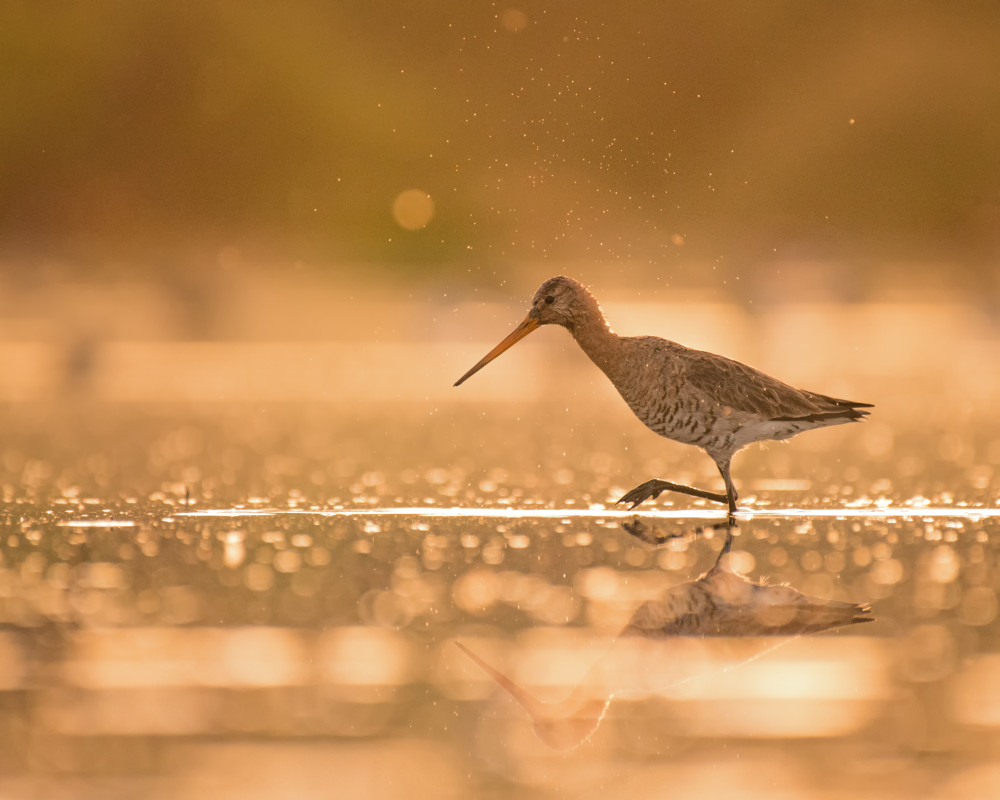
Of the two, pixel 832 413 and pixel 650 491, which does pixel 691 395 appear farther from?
pixel 832 413

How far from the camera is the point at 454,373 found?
648 inches

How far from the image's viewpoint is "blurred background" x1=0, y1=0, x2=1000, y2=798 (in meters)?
5.29

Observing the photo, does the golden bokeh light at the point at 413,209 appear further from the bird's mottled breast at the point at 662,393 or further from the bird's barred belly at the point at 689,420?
the bird's barred belly at the point at 689,420

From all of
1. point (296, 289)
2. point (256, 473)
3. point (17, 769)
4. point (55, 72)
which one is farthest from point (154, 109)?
point (17, 769)

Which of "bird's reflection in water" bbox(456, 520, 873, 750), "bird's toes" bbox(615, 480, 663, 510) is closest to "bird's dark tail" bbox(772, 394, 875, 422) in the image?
"bird's toes" bbox(615, 480, 663, 510)

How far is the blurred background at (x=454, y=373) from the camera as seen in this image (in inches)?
208

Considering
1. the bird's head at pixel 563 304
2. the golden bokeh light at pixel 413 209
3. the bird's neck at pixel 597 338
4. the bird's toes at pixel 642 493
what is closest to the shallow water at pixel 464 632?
the bird's toes at pixel 642 493

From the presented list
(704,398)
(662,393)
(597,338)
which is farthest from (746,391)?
(597,338)

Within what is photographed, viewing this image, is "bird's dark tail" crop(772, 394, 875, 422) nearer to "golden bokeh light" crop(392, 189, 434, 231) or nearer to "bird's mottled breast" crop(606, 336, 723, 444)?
"bird's mottled breast" crop(606, 336, 723, 444)

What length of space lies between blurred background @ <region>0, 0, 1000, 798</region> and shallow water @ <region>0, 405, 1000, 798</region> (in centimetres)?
2

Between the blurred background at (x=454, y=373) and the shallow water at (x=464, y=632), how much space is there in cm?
2

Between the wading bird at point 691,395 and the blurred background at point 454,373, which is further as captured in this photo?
the wading bird at point 691,395

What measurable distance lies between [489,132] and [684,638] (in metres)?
36.6

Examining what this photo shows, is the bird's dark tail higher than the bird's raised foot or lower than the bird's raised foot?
higher
